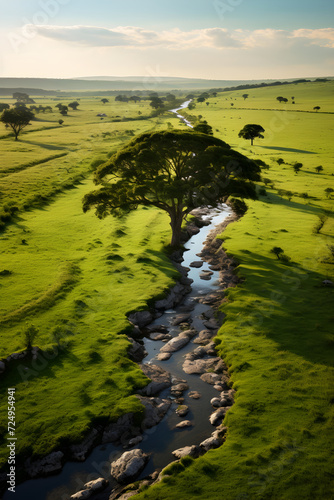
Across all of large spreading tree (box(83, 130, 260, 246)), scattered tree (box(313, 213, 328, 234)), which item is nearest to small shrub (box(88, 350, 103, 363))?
large spreading tree (box(83, 130, 260, 246))

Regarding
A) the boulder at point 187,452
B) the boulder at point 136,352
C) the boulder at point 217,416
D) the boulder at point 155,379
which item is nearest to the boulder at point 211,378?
the boulder at point 155,379

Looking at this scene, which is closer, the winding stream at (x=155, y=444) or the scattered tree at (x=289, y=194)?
the winding stream at (x=155, y=444)

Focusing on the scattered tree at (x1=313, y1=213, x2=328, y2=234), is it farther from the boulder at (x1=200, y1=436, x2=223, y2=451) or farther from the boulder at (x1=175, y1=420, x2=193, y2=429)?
the boulder at (x1=200, y1=436, x2=223, y2=451)

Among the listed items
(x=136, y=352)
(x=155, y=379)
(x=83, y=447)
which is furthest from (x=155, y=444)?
(x=136, y=352)

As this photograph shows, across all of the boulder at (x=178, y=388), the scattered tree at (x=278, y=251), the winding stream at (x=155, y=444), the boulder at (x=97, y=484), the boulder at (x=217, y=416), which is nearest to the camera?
the boulder at (x=97, y=484)

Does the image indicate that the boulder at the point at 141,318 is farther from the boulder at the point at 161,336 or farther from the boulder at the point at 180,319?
the boulder at the point at 180,319

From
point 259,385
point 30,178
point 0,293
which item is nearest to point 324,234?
point 259,385
